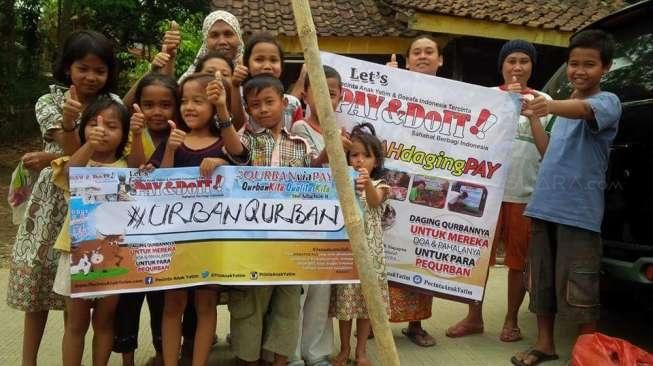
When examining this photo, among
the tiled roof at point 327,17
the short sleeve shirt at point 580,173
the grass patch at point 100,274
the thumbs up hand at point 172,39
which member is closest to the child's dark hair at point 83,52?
the thumbs up hand at point 172,39

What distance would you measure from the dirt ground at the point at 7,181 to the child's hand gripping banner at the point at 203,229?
376 cm

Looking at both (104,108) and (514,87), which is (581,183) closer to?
(514,87)

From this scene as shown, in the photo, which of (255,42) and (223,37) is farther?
(223,37)

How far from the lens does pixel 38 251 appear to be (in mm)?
2918

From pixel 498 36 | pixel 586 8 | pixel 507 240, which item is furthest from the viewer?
pixel 586 8

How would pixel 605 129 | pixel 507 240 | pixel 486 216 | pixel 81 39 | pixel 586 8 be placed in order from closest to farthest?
pixel 81 39
pixel 605 129
pixel 486 216
pixel 507 240
pixel 586 8

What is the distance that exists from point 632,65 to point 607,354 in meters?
1.73

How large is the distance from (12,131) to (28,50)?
2.13 metres

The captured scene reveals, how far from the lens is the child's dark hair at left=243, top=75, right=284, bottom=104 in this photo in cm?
302

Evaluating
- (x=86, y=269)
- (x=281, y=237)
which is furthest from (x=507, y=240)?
(x=86, y=269)

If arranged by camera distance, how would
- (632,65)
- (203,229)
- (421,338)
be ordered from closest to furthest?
(203,229)
(632,65)
(421,338)

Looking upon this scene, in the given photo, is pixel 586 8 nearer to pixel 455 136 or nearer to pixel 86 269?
pixel 455 136

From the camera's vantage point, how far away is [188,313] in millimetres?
3275

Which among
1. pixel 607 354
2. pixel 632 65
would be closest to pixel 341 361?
pixel 607 354
